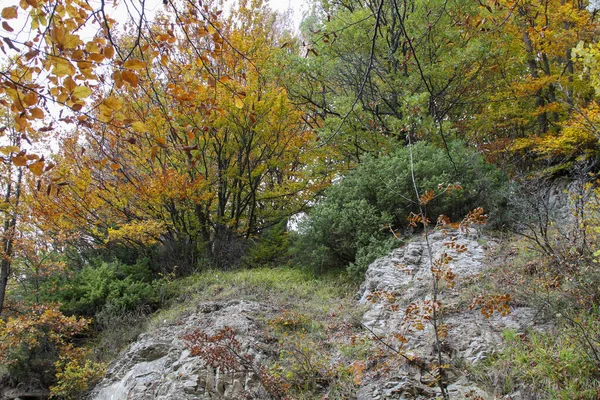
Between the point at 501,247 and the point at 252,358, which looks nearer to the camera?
the point at 252,358

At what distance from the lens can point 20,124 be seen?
173 cm

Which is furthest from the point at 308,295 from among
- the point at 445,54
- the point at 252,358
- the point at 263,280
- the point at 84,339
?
the point at 445,54

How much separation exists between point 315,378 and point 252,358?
69 cm

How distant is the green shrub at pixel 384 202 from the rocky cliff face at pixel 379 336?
0.66m

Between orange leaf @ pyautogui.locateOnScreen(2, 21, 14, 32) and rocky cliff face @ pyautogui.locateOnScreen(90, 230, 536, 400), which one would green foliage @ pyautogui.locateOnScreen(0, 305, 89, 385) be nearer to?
rocky cliff face @ pyautogui.locateOnScreen(90, 230, 536, 400)

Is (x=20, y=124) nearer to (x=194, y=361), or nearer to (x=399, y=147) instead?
(x=194, y=361)

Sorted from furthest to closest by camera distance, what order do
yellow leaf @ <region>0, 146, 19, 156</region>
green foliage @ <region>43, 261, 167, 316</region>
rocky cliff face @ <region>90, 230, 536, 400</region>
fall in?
green foliage @ <region>43, 261, 167, 316</region>
rocky cliff face @ <region>90, 230, 536, 400</region>
yellow leaf @ <region>0, 146, 19, 156</region>

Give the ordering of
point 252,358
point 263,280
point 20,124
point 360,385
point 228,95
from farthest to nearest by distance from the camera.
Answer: point 228,95
point 263,280
point 252,358
point 360,385
point 20,124

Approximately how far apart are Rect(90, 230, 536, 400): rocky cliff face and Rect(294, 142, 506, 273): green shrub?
2.16 feet

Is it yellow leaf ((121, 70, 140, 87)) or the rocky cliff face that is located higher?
yellow leaf ((121, 70, 140, 87))

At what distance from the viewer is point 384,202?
7.27 m

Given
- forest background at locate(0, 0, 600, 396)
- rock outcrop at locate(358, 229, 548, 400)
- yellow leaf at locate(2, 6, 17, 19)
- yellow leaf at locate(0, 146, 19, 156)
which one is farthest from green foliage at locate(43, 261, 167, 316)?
yellow leaf at locate(2, 6, 17, 19)

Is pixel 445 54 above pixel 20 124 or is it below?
above

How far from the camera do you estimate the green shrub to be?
6734 millimetres
